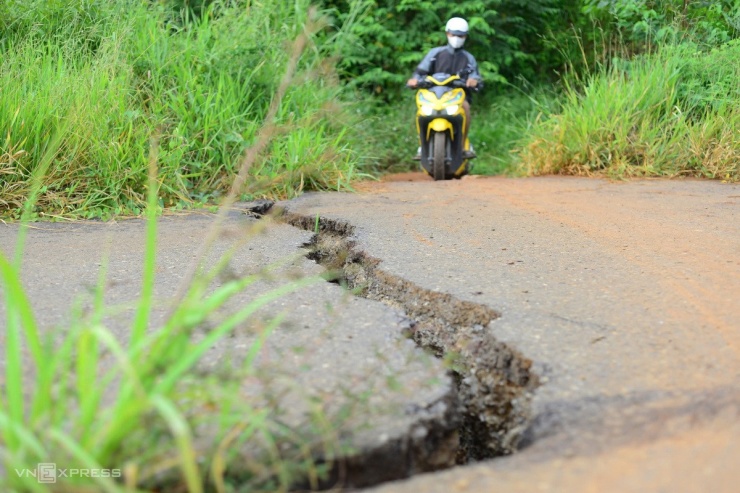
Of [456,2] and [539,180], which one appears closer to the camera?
[539,180]

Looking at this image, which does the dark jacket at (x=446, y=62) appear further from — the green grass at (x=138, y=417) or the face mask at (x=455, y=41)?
the green grass at (x=138, y=417)

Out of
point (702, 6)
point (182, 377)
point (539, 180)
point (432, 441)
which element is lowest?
point (539, 180)

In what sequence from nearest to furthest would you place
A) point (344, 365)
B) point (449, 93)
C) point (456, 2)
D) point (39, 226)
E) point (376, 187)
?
1. point (344, 365)
2. point (39, 226)
3. point (376, 187)
4. point (449, 93)
5. point (456, 2)

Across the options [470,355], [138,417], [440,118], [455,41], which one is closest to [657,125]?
[440,118]

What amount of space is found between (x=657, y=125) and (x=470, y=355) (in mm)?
4509

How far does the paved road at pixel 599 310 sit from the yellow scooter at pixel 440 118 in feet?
5.31

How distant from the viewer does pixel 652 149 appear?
19.2 ft

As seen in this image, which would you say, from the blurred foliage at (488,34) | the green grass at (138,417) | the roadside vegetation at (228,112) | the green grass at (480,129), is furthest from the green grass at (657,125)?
the green grass at (138,417)

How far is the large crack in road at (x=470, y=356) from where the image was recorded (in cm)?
181

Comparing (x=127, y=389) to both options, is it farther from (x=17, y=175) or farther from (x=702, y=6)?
(x=702, y=6)

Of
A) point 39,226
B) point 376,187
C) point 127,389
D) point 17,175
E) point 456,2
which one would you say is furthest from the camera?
point 456,2

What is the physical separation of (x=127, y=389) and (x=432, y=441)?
0.69 metres

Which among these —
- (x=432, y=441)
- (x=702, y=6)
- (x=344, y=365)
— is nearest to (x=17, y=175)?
(x=344, y=365)

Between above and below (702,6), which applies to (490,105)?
below
